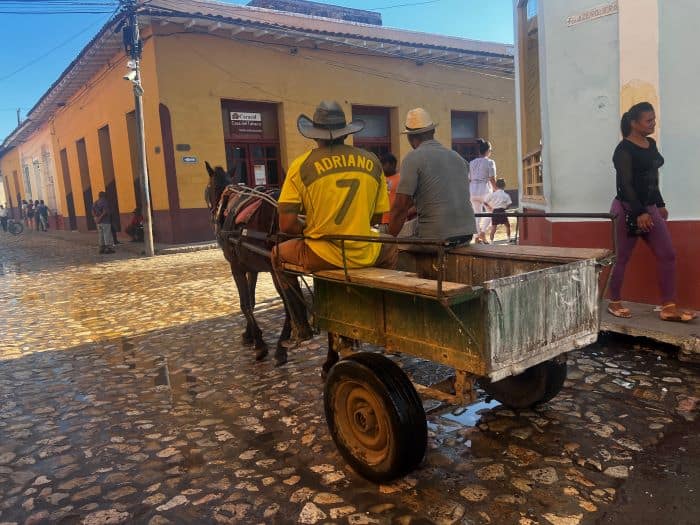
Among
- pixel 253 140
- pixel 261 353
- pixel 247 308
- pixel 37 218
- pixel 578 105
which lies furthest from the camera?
pixel 37 218

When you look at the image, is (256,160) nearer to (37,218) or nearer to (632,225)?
(632,225)

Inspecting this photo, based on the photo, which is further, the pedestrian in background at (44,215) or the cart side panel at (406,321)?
the pedestrian in background at (44,215)

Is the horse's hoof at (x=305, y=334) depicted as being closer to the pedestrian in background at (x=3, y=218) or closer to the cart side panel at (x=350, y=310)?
the cart side panel at (x=350, y=310)

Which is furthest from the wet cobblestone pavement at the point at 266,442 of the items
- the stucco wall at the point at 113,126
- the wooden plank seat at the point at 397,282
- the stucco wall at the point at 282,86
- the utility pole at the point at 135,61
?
the stucco wall at the point at 113,126

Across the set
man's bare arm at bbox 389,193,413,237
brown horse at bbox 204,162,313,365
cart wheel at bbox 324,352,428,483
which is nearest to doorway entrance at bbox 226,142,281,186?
brown horse at bbox 204,162,313,365

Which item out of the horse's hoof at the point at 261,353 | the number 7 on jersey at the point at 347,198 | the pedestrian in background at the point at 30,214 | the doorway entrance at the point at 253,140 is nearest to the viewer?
the number 7 on jersey at the point at 347,198

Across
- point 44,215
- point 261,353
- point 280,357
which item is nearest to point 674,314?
point 280,357

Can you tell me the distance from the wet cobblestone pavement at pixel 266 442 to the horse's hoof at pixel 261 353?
0.35ft

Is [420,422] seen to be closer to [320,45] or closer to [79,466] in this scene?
[79,466]

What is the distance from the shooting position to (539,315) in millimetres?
2605

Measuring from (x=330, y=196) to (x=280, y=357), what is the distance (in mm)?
2039

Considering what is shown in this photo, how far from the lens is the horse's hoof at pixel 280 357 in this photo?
191 inches

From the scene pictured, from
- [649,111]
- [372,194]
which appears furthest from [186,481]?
[649,111]

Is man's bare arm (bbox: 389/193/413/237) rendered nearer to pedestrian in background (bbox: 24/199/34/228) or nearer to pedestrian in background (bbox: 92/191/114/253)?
pedestrian in background (bbox: 92/191/114/253)
